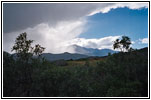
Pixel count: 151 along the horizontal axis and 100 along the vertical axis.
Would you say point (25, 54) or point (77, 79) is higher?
point (25, 54)

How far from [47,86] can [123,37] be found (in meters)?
4.50

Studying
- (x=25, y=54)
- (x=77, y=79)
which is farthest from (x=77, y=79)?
(x=25, y=54)

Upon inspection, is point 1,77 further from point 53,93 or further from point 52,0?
point 52,0

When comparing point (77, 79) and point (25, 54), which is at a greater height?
point (25, 54)

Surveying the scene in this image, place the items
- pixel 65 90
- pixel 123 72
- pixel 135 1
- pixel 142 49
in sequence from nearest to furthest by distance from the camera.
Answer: pixel 135 1 → pixel 65 90 → pixel 123 72 → pixel 142 49

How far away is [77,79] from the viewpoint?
10.7 m

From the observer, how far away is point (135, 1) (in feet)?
31.9

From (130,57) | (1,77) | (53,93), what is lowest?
(53,93)

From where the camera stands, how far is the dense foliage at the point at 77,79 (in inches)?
404

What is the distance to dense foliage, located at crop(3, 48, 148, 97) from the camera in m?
10.3

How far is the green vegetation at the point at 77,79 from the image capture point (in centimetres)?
1027

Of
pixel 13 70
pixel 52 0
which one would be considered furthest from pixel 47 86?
pixel 52 0

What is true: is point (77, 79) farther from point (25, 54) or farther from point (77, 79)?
point (25, 54)

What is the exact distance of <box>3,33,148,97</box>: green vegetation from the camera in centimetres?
1027
